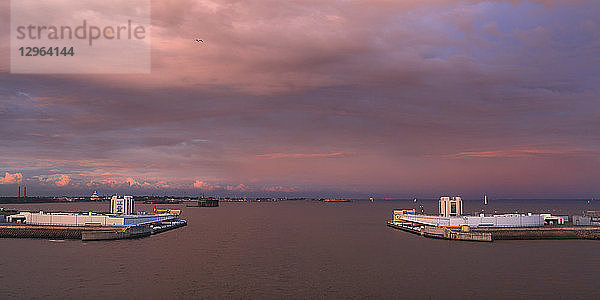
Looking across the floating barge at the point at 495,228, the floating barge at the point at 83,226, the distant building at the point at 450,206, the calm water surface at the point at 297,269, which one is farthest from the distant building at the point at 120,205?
the distant building at the point at 450,206

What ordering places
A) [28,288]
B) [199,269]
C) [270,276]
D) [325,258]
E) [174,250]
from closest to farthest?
1. [28,288]
2. [270,276]
3. [199,269]
4. [325,258]
5. [174,250]

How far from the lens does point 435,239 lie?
104875 mm

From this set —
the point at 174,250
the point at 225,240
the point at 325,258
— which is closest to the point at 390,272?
the point at 325,258

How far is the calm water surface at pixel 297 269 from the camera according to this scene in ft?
164

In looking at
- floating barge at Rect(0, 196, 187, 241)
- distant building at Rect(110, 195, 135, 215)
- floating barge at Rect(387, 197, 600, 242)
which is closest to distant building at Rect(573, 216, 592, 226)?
floating barge at Rect(387, 197, 600, 242)

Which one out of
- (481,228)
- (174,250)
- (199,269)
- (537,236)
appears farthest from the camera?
(481,228)

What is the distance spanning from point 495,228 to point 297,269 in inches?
2479

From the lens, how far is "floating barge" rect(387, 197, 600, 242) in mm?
99250

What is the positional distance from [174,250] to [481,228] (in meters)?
71.0

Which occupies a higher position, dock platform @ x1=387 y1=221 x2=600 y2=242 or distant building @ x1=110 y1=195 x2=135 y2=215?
distant building @ x1=110 y1=195 x2=135 y2=215

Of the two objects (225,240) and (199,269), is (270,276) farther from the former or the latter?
(225,240)

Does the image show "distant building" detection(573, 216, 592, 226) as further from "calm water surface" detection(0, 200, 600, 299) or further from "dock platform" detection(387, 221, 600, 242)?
"calm water surface" detection(0, 200, 600, 299)

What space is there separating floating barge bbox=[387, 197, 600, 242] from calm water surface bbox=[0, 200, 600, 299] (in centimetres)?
534

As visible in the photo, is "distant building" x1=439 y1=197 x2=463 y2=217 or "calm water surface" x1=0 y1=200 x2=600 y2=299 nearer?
"calm water surface" x1=0 y1=200 x2=600 y2=299
